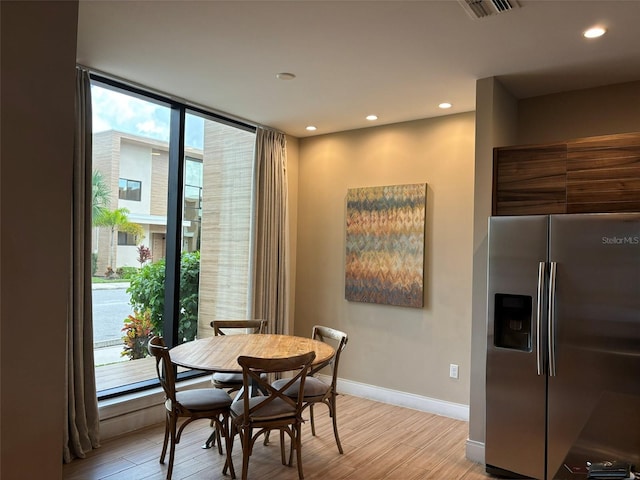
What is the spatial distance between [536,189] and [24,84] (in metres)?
3.04

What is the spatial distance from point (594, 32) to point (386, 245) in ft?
8.48

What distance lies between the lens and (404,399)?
4.60 meters

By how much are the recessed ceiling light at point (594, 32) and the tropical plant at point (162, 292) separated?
3665 millimetres

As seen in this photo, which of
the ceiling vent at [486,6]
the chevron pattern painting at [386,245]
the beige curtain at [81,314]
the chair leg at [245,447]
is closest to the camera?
the ceiling vent at [486,6]

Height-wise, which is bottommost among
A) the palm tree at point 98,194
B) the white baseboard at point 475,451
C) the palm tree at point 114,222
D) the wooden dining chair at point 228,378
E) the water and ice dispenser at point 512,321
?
the white baseboard at point 475,451

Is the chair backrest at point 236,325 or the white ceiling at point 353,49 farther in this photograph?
the chair backrest at point 236,325

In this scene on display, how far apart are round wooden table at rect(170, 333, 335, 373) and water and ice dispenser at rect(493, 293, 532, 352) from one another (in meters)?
1.18

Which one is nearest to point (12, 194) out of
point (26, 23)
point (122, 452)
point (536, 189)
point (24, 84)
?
point (24, 84)

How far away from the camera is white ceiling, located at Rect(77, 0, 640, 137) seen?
251 centimetres

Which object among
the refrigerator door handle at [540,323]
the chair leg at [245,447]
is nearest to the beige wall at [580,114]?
the refrigerator door handle at [540,323]

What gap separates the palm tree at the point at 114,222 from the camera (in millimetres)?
3818

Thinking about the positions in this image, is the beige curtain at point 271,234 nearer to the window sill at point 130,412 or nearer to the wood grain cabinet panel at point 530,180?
the window sill at point 130,412

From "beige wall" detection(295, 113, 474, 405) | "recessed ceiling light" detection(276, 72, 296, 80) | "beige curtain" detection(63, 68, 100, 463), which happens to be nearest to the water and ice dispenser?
"beige wall" detection(295, 113, 474, 405)

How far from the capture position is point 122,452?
3385 mm
